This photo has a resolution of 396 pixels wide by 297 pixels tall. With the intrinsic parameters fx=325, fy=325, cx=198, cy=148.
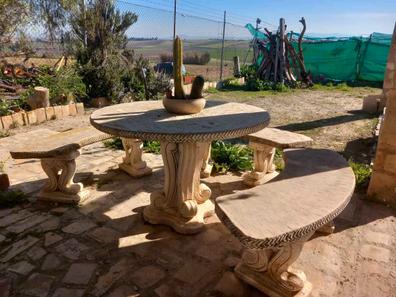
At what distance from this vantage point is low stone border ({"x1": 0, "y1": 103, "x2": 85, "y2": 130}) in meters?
5.38

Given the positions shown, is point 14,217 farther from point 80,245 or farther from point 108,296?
point 108,296

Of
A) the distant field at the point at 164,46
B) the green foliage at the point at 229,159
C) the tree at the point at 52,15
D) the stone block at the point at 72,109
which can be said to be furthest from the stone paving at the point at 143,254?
the tree at the point at 52,15

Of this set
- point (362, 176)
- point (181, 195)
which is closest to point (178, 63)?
point (181, 195)

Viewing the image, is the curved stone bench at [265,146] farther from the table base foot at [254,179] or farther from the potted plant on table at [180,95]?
the potted plant on table at [180,95]

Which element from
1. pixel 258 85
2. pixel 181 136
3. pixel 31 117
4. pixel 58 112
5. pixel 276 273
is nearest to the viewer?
pixel 276 273

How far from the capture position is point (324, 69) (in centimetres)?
1249

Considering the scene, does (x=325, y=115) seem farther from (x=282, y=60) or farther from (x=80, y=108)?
(x=80, y=108)

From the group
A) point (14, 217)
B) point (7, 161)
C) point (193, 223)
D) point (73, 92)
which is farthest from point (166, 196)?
point (73, 92)

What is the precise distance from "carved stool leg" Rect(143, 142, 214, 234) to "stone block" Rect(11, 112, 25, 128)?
3841 mm

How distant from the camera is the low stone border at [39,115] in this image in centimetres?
538

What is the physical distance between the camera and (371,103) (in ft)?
24.5

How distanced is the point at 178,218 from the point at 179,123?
0.80 meters

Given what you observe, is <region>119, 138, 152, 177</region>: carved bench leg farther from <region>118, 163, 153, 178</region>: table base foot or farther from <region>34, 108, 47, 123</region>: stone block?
<region>34, 108, 47, 123</region>: stone block

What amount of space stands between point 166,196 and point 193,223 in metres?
0.36
